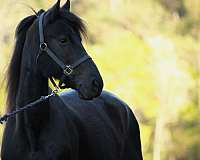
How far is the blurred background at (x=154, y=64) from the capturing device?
29.3 m

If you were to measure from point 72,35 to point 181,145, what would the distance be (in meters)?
24.2

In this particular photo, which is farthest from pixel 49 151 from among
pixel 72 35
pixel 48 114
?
pixel 72 35

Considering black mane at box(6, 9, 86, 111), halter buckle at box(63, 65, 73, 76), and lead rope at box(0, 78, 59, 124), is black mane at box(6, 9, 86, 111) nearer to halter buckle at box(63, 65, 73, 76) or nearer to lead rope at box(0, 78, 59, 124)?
lead rope at box(0, 78, 59, 124)

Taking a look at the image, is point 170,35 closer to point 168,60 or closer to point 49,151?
point 168,60

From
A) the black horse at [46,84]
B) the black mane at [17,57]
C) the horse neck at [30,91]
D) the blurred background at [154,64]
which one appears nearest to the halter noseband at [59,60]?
the black horse at [46,84]

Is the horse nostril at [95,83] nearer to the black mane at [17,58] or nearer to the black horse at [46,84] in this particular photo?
the black horse at [46,84]

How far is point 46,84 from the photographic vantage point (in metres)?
6.57

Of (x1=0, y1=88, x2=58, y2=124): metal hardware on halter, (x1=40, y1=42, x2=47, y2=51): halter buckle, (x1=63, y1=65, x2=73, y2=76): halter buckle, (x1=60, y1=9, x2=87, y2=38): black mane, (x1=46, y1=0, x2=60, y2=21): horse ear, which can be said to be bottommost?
(x1=0, y1=88, x2=58, y2=124): metal hardware on halter

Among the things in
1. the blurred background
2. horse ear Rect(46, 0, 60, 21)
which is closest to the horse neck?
horse ear Rect(46, 0, 60, 21)

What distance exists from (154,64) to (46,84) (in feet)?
83.1

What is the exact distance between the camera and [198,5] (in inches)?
1250

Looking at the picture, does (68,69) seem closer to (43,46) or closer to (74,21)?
(43,46)

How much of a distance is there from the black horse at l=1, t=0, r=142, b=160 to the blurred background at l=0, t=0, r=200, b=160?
21.5 m

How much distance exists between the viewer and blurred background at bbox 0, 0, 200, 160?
29.3 m
